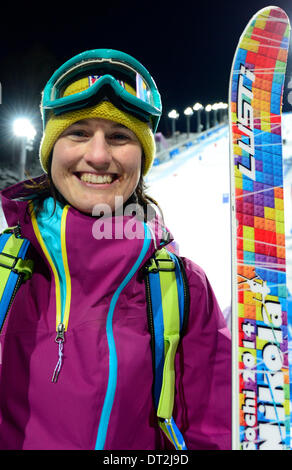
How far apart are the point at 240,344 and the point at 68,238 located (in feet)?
3.09

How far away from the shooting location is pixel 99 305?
136 centimetres

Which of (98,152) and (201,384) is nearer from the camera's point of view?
(98,152)

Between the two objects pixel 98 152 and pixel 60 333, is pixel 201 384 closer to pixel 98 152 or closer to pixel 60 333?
pixel 60 333

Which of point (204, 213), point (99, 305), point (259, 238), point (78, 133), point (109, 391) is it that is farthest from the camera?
point (204, 213)

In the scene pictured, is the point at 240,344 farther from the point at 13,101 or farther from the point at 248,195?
the point at 13,101

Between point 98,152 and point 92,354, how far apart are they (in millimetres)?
847

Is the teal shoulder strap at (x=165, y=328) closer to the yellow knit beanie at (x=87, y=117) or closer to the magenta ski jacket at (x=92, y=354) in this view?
the magenta ski jacket at (x=92, y=354)

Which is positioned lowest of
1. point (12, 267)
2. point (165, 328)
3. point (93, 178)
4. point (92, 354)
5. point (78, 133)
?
point (92, 354)

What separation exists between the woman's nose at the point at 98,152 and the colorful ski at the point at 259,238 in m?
0.66

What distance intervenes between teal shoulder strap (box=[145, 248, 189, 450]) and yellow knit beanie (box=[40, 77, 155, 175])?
2.12 ft

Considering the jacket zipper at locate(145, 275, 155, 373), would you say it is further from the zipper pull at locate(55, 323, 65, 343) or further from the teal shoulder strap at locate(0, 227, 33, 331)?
the teal shoulder strap at locate(0, 227, 33, 331)

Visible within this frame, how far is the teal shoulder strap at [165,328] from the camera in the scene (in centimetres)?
137

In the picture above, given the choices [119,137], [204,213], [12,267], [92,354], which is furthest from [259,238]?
[204,213]
